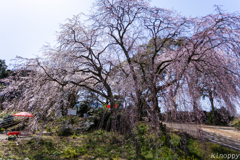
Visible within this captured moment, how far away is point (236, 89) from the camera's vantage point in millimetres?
3244

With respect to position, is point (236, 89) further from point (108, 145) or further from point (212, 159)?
point (108, 145)

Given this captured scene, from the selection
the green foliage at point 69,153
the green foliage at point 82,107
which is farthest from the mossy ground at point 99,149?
the green foliage at point 82,107

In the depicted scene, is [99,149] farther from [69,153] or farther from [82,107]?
[82,107]

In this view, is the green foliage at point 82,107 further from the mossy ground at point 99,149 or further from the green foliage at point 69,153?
the green foliage at point 69,153

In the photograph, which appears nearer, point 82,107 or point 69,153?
point 69,153

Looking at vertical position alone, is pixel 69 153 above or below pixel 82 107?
below

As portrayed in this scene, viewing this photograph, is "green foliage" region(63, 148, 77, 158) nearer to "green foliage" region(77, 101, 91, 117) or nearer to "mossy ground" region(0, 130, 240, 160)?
"mossy ground" region(0, 130, 240, 160)

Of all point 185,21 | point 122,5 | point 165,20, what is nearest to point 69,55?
point 122,5

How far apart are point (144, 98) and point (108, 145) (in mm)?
2766

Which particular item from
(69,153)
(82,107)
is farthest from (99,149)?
(82,107)

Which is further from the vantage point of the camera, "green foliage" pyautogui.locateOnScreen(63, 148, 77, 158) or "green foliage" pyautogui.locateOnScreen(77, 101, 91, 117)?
"green foliage" pyautogui.locateOnScreen(77, 101, 91, 117)

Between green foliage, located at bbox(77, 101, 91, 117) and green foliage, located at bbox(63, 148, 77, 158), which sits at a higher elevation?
green foliage, located at bbox(77, 101, 91, 117)

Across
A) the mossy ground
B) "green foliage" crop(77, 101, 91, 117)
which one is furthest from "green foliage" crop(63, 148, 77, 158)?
"green foliage" crop(77, 101, 91, 117)

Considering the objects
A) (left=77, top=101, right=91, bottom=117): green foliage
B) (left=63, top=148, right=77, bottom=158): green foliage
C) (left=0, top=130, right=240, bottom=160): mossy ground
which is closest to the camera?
(left=0, top=130, right=240, bottom=160): mossy ground
